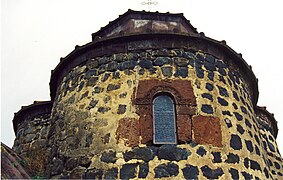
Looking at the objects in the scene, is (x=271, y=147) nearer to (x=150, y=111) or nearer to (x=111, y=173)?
(x=150, y=111)

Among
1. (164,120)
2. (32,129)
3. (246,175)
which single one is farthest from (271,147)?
(32,129)

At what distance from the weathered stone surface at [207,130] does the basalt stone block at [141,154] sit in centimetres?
105

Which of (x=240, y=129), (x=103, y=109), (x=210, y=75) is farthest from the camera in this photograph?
(x=210, y=75)

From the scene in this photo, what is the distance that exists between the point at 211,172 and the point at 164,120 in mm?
1541

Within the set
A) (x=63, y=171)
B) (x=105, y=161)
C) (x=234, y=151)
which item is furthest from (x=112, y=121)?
(x=234, y=151)

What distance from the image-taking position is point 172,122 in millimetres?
9312

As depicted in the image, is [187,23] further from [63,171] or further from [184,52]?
[63,171]

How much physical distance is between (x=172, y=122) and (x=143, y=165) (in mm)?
1240

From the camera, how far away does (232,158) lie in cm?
915

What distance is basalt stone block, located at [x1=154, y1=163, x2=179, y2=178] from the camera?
28.1ft

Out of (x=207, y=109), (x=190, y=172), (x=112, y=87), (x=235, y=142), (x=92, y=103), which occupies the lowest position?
(x=190, y=172)

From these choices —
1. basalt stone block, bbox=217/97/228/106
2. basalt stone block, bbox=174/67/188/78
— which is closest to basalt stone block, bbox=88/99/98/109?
basalt stone block, bbox=174/67/188/78

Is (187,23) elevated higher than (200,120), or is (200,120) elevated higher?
(187,23)

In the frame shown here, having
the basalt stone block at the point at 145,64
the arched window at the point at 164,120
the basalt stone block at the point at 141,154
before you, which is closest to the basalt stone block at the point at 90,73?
the basalt stone block at the point at 145,64
